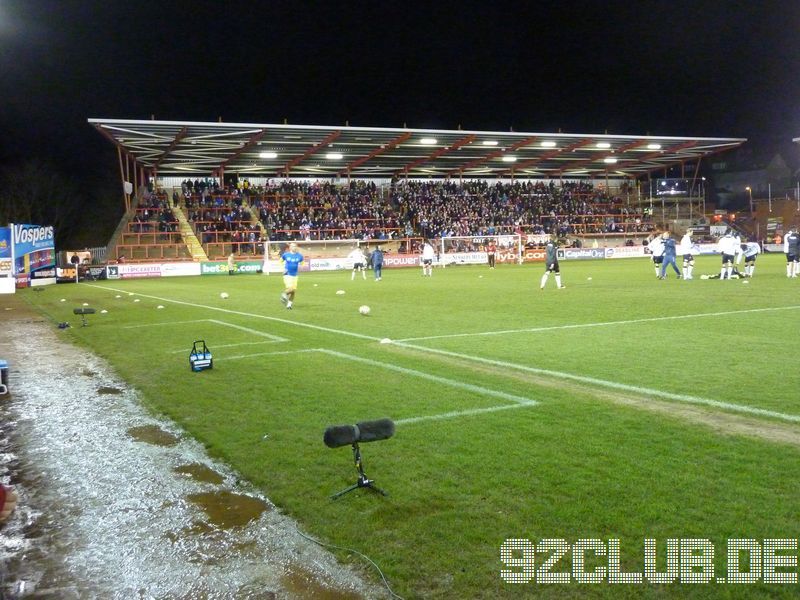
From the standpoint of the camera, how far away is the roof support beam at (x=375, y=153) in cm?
5049

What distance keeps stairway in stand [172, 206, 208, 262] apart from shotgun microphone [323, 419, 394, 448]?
4586cm

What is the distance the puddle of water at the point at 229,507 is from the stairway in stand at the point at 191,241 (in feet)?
149

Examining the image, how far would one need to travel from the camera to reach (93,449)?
20.6 ft

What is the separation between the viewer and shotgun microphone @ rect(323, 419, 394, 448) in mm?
4727

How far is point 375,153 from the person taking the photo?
179 feet

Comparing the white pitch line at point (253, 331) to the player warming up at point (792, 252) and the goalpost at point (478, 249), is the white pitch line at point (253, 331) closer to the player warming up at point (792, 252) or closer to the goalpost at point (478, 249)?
the player warming up at point (792, 252)

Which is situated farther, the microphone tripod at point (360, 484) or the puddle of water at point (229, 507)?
the microphone tripod at point (360, 484)

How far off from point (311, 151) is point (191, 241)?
11.6 m

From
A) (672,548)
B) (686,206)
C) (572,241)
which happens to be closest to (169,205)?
(572,241)

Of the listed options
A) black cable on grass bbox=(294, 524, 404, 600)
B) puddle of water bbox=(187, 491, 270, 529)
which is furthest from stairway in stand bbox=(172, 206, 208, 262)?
black cable on grass bbox=(294, 524, 404, 600)

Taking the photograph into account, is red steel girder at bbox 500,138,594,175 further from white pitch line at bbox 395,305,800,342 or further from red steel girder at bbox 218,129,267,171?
white pitch line at bbox 395,305,800,342

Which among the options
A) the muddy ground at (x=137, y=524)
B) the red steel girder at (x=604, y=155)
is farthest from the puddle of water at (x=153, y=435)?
the red steel girder at (x=604, y=155)

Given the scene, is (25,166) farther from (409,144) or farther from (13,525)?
(13,525)

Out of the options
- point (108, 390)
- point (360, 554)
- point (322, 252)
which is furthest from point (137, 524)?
point (322, 252)
